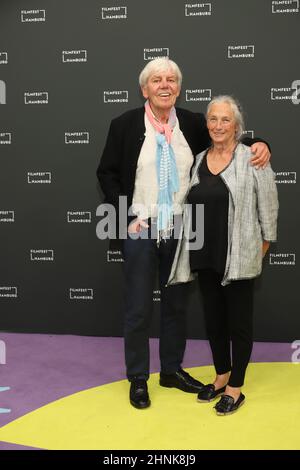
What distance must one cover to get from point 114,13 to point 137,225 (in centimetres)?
170

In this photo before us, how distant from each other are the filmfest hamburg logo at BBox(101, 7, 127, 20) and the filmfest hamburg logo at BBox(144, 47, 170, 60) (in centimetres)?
27

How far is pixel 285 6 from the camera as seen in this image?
3.51 m

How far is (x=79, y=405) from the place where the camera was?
9.32ft

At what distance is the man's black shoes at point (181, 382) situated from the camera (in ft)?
9.70

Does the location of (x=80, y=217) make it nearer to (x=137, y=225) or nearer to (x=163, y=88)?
(x=137, y=225)

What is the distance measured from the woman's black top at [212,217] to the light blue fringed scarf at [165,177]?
125 mm

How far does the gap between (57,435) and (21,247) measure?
1759 mm

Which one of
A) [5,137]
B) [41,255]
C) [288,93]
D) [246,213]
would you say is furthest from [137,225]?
[5,137]

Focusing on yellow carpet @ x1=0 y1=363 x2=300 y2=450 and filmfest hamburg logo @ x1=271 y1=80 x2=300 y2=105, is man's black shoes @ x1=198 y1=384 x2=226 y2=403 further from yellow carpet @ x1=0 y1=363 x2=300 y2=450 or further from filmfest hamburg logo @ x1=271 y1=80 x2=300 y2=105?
filmfest hamburg logo @ x1=271 y1=80 x2=300 y2=105

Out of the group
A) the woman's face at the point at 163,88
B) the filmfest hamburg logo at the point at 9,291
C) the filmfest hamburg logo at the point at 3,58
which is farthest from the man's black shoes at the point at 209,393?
the filmfest hamburg logo at the point at 3,58

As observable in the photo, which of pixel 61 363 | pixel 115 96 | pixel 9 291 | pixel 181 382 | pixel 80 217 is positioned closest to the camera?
pixel 181 382

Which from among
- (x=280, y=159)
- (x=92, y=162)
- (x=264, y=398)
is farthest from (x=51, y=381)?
(x=280, y=159)

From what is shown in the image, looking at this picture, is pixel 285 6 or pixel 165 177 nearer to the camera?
pixel 165 177
